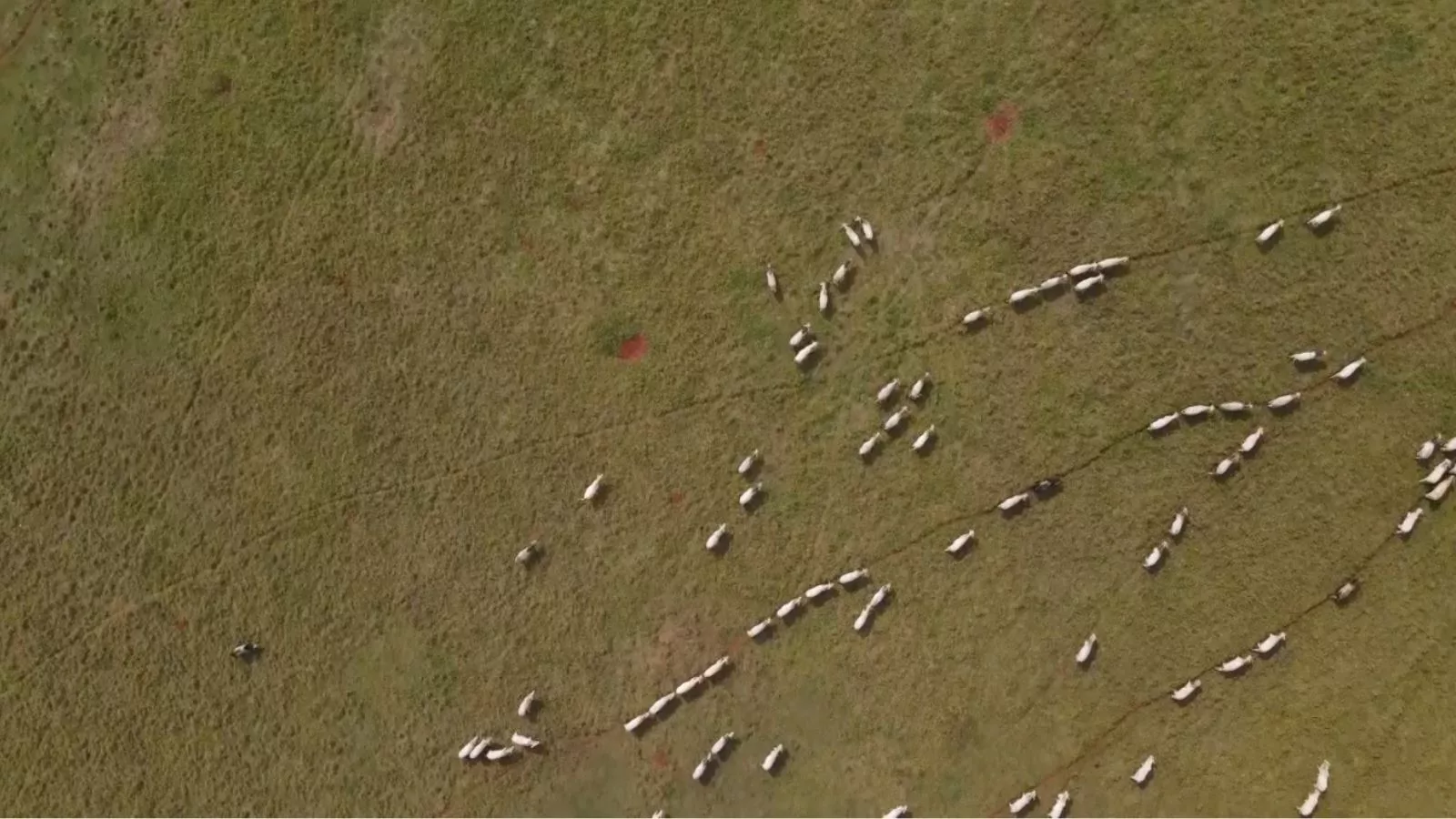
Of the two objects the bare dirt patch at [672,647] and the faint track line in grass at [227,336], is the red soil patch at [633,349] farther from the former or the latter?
the faint track line in grass at [227,336]

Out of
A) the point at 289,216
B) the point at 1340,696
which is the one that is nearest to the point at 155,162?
the point at 289,216

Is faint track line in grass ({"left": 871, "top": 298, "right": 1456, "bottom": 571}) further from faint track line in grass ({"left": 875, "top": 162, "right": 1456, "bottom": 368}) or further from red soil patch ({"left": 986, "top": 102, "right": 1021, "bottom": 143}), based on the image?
red soil patch ({"left": 986, "top": 102, "right": 1021, "bottom": 143})

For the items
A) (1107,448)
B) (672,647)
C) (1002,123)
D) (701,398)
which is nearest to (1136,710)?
(1107,448)

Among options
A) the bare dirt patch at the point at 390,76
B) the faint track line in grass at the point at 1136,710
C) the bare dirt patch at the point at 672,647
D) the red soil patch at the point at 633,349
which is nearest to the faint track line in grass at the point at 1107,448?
the faint track line in grass at the point at 1136,710

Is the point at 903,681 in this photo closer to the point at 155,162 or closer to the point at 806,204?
the point at 806,204

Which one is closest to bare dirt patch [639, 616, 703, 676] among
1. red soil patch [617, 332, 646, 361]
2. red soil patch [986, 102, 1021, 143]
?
red soil patch [617, 332, 646, 361]

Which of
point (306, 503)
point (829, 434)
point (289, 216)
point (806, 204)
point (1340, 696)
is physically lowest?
point (1340, 696)

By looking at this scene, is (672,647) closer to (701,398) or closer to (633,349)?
(701,398)

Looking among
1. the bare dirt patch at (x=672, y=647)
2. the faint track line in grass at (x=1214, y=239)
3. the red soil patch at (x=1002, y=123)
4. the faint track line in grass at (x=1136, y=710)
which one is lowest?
the faint track line in grass at (x=1136, y=710)
